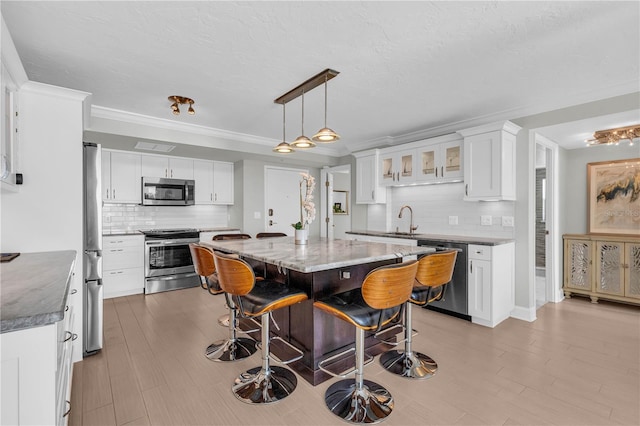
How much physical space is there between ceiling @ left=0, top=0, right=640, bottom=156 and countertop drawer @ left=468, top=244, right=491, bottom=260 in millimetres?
1588

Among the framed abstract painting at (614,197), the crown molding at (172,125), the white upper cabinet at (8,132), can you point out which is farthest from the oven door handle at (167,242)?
the framed abstract painting at (614,197)

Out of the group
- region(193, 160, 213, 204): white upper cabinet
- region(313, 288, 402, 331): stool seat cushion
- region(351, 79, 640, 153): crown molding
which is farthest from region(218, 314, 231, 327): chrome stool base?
region(351, 79, 640, 153): crown molding

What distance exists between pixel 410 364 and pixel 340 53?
246 centimetres

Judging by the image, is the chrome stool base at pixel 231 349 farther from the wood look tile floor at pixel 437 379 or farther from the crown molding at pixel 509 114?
the crown molding at pixel 509 114

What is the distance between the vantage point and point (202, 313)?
3791 mm

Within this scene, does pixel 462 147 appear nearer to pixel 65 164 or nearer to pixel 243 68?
pixel 243 68

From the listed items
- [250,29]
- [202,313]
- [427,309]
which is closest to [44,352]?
[250,29]

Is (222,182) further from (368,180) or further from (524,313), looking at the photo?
(524,313)

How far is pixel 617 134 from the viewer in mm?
3699

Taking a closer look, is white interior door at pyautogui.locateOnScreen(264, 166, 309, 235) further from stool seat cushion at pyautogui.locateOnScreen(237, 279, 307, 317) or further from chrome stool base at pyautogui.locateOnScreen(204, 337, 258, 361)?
Result: stool seat cushion at pyautogui.locateOnScreen(237, 279, 307, 317)

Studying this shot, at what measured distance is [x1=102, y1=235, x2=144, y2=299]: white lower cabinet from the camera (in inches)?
177

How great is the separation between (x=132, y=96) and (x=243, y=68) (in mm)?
1415

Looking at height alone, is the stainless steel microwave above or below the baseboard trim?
above

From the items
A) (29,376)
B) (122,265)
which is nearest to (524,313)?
A: (29,376)
